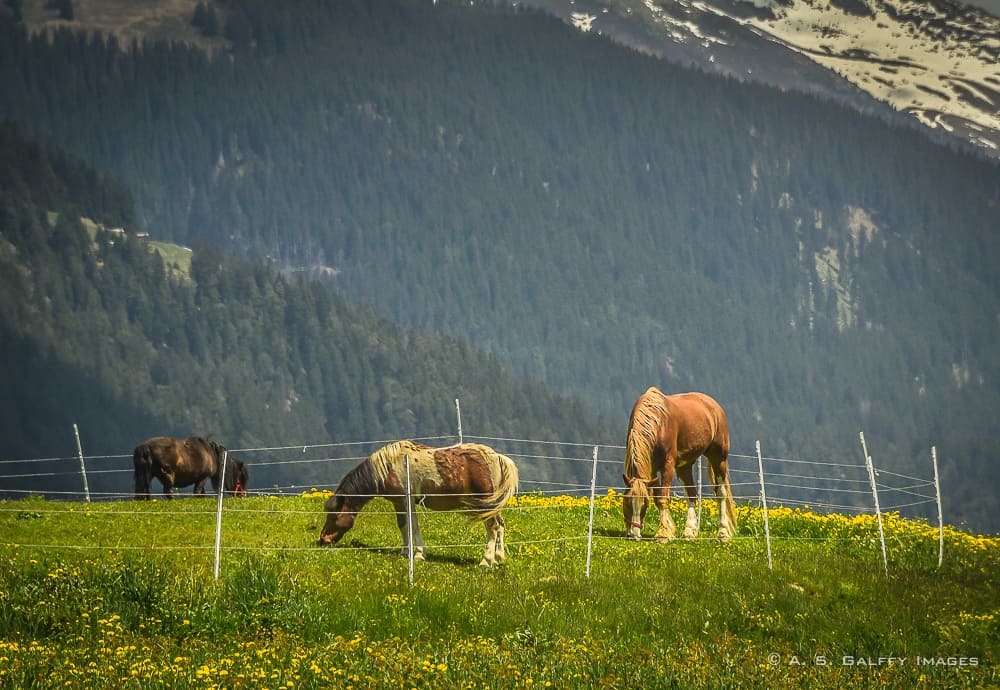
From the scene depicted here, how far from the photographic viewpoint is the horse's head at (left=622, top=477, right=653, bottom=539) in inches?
1152

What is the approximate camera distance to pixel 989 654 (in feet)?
71.6

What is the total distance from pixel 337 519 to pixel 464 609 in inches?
217

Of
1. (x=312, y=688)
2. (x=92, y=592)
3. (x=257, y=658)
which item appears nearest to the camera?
(x=312, y=688)

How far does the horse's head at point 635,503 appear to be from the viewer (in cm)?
2925

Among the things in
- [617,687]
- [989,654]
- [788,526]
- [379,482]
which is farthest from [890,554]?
[617,687]

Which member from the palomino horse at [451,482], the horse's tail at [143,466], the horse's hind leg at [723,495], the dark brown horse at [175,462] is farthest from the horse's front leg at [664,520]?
the horse's tail at [143,466]

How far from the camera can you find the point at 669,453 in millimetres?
29953

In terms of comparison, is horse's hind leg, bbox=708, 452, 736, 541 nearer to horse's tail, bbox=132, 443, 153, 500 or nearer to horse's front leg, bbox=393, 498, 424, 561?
horse's front leg, bbox=393, 498, 424, 561

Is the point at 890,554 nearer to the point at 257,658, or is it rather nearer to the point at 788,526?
the point at 788,526

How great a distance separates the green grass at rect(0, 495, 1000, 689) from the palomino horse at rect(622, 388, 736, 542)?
0.88 metres

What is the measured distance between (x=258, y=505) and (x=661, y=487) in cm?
900

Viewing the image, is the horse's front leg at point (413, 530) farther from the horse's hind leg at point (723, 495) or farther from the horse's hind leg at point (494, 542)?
the horse's hind leg at point (723, 495)

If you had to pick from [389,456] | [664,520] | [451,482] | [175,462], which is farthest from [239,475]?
[451,482]

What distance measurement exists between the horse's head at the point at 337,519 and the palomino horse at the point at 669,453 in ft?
17.7
